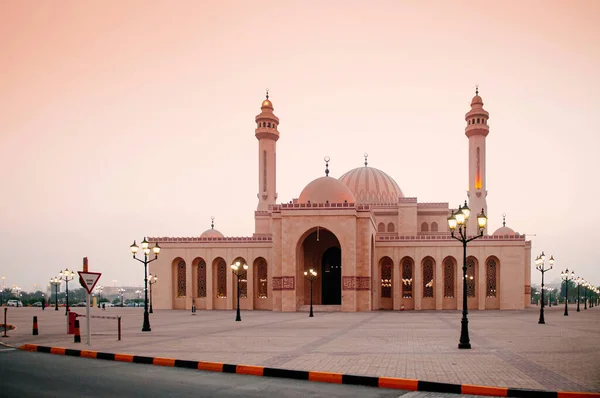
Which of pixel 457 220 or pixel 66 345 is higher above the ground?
pixel 457 220

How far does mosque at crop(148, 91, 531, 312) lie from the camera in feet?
131

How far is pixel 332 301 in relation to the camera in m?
45.7

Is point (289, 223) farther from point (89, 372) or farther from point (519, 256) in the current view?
point (89, 372)

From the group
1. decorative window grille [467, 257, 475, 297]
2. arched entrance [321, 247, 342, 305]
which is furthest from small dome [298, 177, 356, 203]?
decorative window grille [467, 257, 475, 297]

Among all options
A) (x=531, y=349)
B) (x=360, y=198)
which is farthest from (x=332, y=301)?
(x=531, y=349)

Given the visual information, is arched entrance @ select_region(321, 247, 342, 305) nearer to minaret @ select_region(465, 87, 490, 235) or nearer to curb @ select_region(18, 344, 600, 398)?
minaret @ select_region(465, 87, 490, 235)

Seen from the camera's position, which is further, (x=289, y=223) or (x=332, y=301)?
(x=332, y=301)

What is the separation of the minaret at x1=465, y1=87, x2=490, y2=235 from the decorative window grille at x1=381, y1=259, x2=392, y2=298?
9.20 m

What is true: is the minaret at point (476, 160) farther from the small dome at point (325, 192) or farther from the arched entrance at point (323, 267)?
the arched entrance at point (323, 267)

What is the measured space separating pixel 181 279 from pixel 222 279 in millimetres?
3465

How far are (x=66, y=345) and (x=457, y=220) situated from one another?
36.7 feet

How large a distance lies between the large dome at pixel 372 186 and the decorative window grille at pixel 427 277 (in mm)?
10571

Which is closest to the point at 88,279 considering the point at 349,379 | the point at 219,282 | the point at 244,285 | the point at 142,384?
the point at 142,384

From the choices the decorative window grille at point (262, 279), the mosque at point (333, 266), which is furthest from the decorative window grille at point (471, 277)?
the decorative window grille at point (262, 279)
